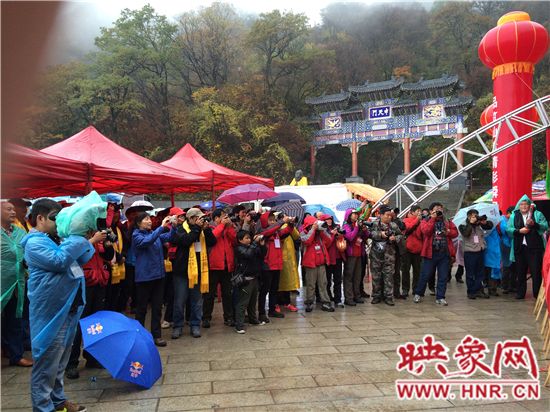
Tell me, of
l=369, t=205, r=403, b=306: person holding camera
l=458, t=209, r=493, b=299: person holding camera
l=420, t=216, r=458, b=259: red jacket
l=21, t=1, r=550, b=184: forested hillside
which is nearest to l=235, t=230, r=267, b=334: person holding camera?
l=369, t=205, r=403, b=306: person holding camera

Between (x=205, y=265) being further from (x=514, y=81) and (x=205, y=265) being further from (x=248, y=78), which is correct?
(x=248, y=78)

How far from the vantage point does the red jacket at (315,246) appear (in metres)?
6.04

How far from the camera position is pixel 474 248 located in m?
6.62

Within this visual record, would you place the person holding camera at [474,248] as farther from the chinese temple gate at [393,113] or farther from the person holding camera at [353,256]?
the chinese temple gate at [393,113]

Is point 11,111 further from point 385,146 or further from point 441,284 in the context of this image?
point 385,146

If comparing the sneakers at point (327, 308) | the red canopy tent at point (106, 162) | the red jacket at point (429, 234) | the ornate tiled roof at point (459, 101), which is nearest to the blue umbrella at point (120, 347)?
the red canopy tent at point (106, 162)

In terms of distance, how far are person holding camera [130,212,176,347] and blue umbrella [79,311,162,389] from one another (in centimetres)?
98

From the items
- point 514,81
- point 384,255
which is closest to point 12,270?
point 384,255

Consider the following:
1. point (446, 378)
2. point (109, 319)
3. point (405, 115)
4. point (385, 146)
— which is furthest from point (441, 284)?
point (385, 146)

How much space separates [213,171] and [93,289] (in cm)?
456

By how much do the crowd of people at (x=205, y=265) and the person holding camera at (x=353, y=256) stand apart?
0.02 meters

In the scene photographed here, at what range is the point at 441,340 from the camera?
449cm

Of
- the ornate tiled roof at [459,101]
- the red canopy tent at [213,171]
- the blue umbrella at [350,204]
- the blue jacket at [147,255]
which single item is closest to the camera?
the blue jacket at [147,255]

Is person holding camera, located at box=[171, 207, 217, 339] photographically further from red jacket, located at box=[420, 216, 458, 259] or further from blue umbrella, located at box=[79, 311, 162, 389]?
red jacket, located at box=[420, 216, 458, 259]
